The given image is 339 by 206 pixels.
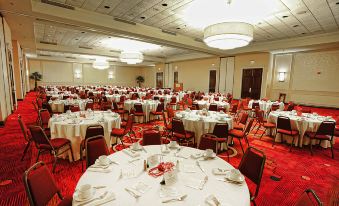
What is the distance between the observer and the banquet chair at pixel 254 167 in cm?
224

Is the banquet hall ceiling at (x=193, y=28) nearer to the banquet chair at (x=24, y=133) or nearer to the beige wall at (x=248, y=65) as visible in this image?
the beige wall at (x=248, y=65)

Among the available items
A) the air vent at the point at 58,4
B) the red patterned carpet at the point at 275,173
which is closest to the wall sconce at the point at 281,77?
the red patterned carpet at the point at 275,173

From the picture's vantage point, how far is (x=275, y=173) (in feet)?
13.0

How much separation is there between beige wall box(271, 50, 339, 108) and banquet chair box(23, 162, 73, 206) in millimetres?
16231

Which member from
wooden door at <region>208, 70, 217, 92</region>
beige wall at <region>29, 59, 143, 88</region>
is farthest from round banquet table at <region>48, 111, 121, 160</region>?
beige wall at <region>29, 59, 143, 88</region>

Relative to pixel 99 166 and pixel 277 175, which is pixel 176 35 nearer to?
pixel 277 175

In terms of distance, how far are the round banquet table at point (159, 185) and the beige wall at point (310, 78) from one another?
14587 millimetres

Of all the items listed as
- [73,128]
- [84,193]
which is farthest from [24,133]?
[84,193]

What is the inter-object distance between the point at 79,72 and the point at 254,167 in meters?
26.9

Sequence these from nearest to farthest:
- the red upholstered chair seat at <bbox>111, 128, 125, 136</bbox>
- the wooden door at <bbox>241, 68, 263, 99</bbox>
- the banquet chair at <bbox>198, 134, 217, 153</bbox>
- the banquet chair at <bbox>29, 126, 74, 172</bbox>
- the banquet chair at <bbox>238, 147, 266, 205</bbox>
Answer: the banquet chair at <bbox>238, 147, 266, 205</bbox>
the banquet chair at <bbox>198, 134, 217, 153</bbox>
the banquet chair at <bbox>29, 126, 74, 172</bbox>
the red upholstered chair seat at <bbox>111, 128, 125, 136</bbox>
the wooden door at <bbox>241, 68, 263, 99</bbox>

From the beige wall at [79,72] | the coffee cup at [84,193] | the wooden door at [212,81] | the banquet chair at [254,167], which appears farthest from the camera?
the beige wall at [79,72]

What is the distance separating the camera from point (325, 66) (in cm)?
1252

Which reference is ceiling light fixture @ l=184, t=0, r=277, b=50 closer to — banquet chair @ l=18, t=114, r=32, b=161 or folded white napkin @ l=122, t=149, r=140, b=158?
folded white napkin @ l=122, t=149, r=140, b=158

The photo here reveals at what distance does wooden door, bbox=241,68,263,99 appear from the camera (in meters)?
14.4
